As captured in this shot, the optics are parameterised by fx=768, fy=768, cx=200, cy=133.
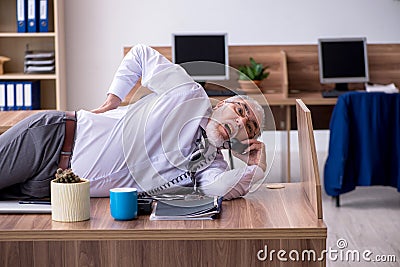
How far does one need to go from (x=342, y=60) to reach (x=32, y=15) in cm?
233

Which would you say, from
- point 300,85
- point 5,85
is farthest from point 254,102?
point 5,85

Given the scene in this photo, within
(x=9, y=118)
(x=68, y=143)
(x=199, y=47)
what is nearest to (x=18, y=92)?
(x=199, y=47)

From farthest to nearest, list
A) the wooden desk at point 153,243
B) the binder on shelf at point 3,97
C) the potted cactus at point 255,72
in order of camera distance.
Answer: the binder on shelf at point 3,97, the potted cactus at point 255,72, the wooden desk at point 153,243

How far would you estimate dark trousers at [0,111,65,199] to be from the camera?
225 centimetres

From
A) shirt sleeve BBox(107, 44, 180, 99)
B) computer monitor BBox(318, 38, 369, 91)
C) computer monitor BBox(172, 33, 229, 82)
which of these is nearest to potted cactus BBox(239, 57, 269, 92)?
computer monitor BBox(172, 33, 229, 82)

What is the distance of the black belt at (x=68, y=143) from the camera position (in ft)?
7.50

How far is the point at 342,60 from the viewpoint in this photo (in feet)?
18.0

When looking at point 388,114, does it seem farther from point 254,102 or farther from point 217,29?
point 254,102

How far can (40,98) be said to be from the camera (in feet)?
19.9

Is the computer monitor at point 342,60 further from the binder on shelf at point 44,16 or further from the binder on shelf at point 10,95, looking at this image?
the binder on shelf at point 10,95

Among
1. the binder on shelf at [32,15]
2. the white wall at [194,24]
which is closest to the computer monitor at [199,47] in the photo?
the white wall at [194,24]

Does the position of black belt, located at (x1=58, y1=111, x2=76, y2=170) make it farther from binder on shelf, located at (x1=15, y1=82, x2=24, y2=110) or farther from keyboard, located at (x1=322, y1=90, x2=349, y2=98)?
binder on shelf, located at (x1=15, y1=82, x2=24, y2=110)

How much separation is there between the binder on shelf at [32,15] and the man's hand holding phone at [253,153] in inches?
155

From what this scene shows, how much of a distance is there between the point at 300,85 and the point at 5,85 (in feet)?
7.22
